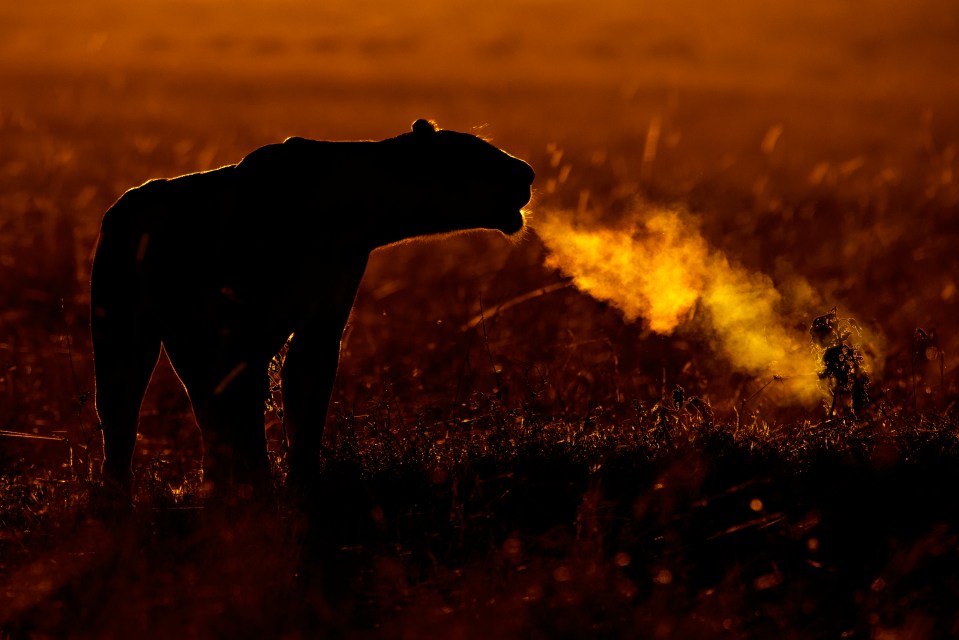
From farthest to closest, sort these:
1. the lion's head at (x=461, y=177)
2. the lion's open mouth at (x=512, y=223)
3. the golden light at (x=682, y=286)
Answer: the golden light at (x=682, y=286)
the lion's open mouth at (x=512, y=223)
the lion's head at (x=461, y=177)

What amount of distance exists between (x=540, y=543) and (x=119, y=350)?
202 cm

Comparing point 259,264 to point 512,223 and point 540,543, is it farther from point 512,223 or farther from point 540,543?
point 540,543

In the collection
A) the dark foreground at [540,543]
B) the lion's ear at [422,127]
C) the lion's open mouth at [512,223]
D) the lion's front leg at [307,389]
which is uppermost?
the lion's ear at [422,127]

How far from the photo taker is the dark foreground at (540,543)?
16.2 feet

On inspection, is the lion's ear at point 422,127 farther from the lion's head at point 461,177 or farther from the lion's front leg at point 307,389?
the lion's front leg at point 307,389

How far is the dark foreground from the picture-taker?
495 cm

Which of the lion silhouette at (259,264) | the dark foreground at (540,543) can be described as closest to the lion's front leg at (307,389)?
the lion silhouette at (259,264)

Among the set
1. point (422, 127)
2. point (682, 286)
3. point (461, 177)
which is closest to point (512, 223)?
point (461, 177)

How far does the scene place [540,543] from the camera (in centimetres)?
550

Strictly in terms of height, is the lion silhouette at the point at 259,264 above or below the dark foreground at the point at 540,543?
above

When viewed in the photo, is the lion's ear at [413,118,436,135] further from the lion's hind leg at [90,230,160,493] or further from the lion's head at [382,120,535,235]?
the lion's hind leg at [90,230,160,493]

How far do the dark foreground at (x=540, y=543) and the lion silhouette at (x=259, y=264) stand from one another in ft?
1.08

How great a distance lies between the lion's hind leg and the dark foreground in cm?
25

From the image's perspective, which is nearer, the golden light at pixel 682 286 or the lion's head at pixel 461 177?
the lion's head at pixel 461 177
